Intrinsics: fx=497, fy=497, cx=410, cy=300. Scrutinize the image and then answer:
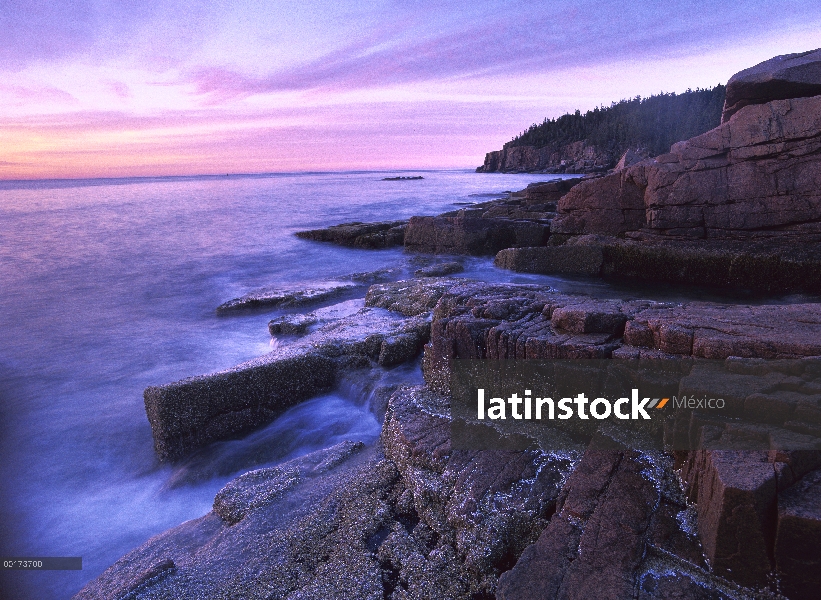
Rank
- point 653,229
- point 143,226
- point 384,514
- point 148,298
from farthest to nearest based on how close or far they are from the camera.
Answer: point 143,226 < point 148,298 < point 653,229 < point 384,514

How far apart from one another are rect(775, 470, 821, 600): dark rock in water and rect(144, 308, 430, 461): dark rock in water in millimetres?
4207

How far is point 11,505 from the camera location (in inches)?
185

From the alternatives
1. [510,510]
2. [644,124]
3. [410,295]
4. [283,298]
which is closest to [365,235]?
[283,298]

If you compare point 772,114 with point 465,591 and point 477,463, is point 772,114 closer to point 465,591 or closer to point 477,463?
point 477,463

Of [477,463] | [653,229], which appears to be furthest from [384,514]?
[653,229]

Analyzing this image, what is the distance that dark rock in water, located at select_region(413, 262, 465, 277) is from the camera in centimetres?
1079

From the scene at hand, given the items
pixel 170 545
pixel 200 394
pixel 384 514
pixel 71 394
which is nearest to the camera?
pixel 384 514

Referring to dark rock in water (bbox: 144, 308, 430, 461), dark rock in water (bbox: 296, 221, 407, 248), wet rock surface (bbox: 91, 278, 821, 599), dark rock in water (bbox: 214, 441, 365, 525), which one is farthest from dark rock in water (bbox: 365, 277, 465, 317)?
dark rock in water (bbox: 296, 221, 407, 248)

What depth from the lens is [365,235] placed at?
15.8 metres

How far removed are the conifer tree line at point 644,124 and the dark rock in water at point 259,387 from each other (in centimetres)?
6037

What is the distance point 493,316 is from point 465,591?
2396 mm

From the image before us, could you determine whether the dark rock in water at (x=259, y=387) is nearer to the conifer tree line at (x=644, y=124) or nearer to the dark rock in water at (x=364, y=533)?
the dark rock in water at (x=364, y=533)

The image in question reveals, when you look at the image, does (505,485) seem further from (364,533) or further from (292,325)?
(292,325)

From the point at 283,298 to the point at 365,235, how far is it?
261 inches
